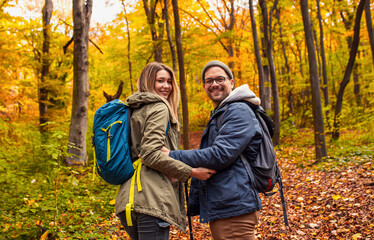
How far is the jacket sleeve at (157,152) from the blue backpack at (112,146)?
0.51 feet

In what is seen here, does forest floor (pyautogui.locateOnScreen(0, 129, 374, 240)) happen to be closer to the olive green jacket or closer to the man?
the olive green jacket

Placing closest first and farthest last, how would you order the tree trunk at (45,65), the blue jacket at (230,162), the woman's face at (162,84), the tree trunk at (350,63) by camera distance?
the blue jacket at (230,162) < the woman's face at (162,84) < the tree trunk at (350,63) < the tree trunk at (45,65)

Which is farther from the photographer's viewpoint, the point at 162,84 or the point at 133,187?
the point at 162,84

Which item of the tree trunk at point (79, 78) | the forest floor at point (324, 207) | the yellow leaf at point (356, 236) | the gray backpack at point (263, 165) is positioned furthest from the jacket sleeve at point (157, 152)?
the tree trunk at point (79, 78)

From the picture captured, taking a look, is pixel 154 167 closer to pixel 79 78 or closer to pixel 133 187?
pixel 133 187

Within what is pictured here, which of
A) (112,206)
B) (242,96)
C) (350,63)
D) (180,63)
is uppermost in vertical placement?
(180,63)

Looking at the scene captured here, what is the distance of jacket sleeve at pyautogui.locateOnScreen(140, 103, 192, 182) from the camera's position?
6.56 feet

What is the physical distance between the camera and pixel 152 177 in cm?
206

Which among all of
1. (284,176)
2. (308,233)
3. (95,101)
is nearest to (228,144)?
(308,233)

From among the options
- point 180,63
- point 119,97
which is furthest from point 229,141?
point 119,97

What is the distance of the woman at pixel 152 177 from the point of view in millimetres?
1975

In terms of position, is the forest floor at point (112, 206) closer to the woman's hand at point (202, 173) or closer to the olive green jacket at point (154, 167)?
the olive green jacket at point (154, 167)

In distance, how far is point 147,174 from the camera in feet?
6.79

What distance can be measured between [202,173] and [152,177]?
1.24 ft
